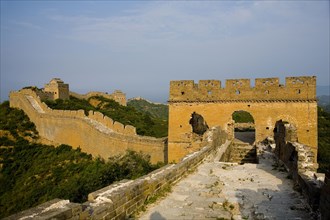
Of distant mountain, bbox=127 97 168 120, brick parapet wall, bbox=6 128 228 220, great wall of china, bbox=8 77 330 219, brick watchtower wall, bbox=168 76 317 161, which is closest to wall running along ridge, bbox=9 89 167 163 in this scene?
great wall of china, bbox=8 77 330 219

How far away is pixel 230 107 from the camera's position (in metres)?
18.0

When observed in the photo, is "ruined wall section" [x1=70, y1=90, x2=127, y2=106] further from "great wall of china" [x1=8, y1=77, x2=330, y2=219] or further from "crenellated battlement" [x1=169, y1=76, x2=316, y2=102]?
"crenellated battlement" [x1=169, y1=76, x2=316, y2=102]

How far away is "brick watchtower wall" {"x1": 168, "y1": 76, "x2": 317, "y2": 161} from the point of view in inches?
651

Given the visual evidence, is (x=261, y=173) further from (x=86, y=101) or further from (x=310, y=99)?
(x=86, y=101)

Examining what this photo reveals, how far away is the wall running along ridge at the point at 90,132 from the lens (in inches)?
705

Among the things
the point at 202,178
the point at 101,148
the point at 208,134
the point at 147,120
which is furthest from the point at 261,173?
the point at 147,120

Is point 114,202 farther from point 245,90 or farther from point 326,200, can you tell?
point 245,90

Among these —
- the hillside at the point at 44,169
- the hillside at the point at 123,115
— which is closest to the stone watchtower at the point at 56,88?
the hillside at the point at 123,115

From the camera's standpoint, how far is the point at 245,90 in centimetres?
1764

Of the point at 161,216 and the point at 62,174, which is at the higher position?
the point at 161,216

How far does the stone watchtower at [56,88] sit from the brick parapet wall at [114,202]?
98.2ft

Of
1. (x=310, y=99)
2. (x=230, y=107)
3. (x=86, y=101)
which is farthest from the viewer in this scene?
(x=86, y=101)

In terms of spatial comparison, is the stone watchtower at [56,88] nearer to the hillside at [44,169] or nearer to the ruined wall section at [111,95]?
the ruined wall section at [111,95]

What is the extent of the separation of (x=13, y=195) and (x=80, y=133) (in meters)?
5.92
